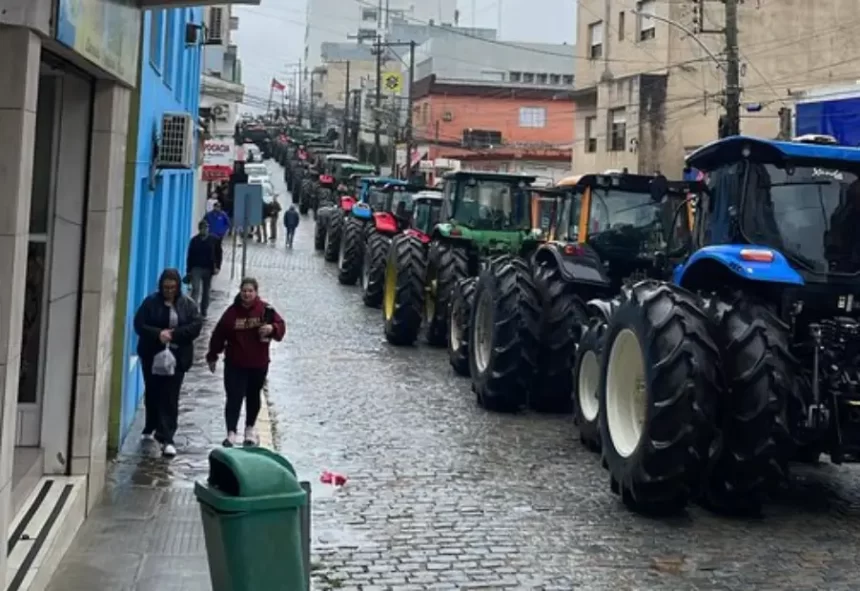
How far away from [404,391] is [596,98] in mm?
29593

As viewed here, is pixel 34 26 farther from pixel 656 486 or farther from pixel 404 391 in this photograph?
pixel 404 391

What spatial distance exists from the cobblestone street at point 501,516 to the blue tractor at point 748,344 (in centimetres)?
43

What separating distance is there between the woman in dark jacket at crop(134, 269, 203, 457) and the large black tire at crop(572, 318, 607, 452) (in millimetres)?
3483

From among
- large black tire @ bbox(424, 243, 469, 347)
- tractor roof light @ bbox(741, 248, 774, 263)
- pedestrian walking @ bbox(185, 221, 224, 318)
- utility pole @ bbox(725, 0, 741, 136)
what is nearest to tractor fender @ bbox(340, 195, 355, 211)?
utility pole @ bbox(725, 0, 741, 136)

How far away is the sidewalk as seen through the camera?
709cm

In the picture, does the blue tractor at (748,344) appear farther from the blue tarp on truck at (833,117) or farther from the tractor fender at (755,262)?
the blue tarp on truck at (833,117)

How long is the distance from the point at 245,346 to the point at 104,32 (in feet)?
13.1

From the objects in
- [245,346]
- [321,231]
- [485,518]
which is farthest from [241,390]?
[321,231]

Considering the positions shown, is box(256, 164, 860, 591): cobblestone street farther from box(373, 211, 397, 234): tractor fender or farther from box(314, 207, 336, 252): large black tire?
box(314, 207, 336, 252): large black tire

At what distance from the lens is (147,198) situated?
11820mm

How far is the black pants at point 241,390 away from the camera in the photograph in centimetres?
1079

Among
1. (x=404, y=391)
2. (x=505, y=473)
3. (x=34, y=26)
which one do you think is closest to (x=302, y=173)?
(x=404, y=391)

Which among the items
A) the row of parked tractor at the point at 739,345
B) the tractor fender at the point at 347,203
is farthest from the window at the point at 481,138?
the row of parked tractor at the point at 739,345

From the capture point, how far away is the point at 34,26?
5.43m
